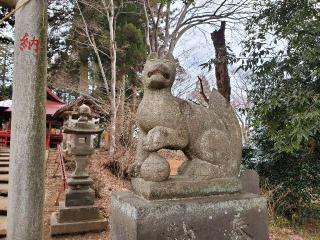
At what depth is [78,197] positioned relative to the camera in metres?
6.08

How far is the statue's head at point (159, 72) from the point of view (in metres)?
2.55

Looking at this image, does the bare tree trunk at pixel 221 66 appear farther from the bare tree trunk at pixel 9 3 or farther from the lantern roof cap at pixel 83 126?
the bare tree trunk at pixel 9 3

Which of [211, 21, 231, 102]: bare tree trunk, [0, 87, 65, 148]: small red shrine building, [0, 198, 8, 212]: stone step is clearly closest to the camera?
[0, 198, 8, 212]: stone step

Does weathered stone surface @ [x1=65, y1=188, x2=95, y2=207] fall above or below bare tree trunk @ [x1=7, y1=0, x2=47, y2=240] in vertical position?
below

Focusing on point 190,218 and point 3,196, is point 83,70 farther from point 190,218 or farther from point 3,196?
point 190,218

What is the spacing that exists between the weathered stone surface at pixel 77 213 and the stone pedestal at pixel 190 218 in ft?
11.6

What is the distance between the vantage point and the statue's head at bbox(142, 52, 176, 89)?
101 inches

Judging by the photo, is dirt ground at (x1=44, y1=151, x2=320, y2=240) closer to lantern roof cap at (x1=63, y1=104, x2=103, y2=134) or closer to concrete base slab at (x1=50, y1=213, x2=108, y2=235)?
concrete base slab at (x1=50, y1=213, x2=108, y2=235)

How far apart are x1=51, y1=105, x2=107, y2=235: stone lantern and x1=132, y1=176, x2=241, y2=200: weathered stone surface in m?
3.76

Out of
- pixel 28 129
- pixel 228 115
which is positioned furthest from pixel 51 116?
pixel 228 115

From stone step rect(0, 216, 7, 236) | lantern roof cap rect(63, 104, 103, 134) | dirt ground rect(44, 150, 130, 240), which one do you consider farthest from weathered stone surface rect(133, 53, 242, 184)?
lantern roof cap rect(63, 104, 103, 134)

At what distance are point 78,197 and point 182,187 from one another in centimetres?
413

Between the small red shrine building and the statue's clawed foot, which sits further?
the small red shrine building

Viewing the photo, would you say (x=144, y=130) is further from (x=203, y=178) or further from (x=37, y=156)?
(x=37, y=156)
